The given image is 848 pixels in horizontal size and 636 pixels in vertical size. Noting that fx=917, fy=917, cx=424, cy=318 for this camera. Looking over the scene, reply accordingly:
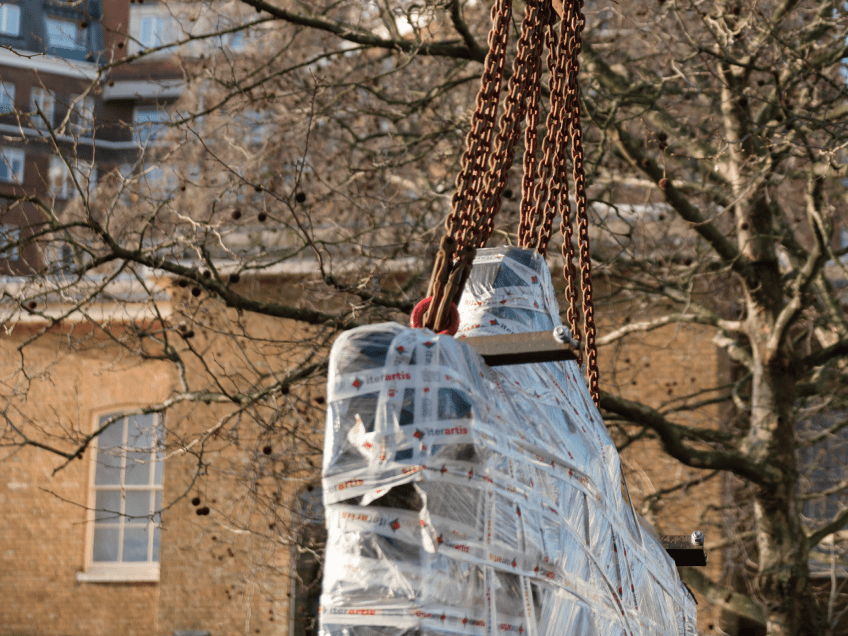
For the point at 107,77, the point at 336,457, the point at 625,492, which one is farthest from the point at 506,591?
the point at 107,77

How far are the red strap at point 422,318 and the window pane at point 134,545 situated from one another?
43.1 ft

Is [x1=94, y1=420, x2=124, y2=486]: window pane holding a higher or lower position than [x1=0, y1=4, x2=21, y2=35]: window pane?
lower

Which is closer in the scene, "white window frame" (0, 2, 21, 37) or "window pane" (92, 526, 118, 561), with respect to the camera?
"window pane" (92, 526, 118, 561)

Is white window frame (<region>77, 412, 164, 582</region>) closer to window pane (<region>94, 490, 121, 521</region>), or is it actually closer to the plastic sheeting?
window pane (<region>94, 490, 121, 521</region>)

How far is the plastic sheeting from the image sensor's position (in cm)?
101

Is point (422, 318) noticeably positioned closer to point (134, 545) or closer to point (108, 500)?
point (108, 500)

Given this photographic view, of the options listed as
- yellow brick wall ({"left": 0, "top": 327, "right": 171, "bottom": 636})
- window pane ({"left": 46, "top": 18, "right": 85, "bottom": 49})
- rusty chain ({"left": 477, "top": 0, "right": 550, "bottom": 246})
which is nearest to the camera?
rusty chain ({"left": 477, "top": 0, "right": 550, "bottom": 246})

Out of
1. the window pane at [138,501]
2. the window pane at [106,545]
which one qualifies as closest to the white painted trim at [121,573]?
the window pane at [106,545]

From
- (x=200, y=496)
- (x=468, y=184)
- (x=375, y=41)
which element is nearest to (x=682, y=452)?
(x=375, y=41)

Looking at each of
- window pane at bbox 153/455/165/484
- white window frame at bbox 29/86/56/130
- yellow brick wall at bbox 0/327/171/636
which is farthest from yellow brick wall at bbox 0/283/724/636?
white window frame at bbox 29/86/56/130

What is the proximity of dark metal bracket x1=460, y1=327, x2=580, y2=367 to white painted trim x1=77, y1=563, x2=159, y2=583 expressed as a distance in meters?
12.5

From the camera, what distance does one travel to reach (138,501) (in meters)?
13.7

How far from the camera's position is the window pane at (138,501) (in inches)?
538

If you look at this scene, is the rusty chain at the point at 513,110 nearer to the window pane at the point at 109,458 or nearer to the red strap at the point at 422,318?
the red strap at the point at 422,318
